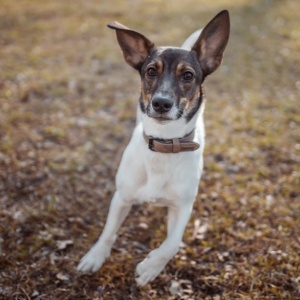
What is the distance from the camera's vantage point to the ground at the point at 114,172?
371cm

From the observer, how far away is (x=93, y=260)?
12.2 ft

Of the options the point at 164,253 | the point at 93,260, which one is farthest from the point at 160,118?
the point at 93,260

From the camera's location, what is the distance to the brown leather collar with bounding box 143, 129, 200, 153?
3307 mm

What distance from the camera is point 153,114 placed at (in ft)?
10.3

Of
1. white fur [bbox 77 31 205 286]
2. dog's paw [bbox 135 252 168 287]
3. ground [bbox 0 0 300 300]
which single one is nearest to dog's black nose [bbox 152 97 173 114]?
white fur [bbox 77 31 205 286]

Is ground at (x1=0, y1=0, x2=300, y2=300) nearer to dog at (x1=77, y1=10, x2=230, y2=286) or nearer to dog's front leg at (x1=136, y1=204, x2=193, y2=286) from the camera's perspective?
dog's front leg at (x1=136, y1=204, x2=193, y2=286)

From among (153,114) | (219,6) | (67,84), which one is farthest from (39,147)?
(219,6)

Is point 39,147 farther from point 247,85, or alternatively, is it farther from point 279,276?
point 247,85

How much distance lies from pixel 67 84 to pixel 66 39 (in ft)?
9.04

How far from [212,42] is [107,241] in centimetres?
222

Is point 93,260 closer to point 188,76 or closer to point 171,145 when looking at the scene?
point 171,145

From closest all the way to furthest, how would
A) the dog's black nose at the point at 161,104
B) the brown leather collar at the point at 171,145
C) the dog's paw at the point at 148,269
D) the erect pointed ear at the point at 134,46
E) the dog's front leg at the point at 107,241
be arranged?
the dog's black nose at the point at 161,104 < the brown leather collar at the point at 171,145 < the dog's paw at the point at 148,269 < the erect pointed ear at the point at 134,46 < the dog's front leg at the point at 107,241

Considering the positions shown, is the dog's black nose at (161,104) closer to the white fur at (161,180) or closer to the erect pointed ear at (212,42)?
the white fur at (161,180)

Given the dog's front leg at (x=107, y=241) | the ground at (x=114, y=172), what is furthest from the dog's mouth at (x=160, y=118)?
the ground at (x=114, y=172)
